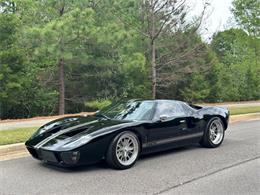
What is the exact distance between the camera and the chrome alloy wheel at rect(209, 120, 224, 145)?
325 inches

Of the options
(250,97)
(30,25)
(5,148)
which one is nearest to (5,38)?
(30,25)

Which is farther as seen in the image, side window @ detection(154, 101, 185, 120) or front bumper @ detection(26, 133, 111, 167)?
side window @ detection(154, 101, 185, 120)

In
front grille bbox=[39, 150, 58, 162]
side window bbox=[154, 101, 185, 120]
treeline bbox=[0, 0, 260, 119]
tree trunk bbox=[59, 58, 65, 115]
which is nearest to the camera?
front grille bbox=[39, 150, 58, 162]

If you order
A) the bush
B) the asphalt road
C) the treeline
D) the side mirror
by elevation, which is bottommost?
the asphalt road

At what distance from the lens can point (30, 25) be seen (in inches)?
733

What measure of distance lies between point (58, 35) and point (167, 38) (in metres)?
5.60

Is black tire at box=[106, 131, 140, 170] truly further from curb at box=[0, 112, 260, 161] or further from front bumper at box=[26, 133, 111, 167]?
curb at box=[0, 112, 260, 161]

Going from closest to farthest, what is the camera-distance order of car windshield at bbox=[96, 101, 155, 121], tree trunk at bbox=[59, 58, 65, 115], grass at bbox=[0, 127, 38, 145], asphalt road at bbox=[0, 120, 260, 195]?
asphalt road at bbox=[0, 120, 260, 195]
car windshield at bbox=[96, 101, 155, 121]
grass at bbox=[0, 127, 38, 145]
tree trunk at bbox=[59, 58, 65, 115]

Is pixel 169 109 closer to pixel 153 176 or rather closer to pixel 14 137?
pixel 153 176

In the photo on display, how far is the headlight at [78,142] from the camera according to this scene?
5793 millimetres

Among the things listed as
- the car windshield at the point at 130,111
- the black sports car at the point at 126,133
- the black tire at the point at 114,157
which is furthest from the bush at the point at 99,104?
the black tire at the point at 114,157

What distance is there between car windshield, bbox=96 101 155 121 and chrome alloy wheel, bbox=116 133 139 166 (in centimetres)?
55

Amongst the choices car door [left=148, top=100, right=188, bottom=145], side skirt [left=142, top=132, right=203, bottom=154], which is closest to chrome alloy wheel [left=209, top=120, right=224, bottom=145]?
side skirt [left=142, top=132, right=203, bottom=154]

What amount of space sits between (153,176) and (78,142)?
1.29m
